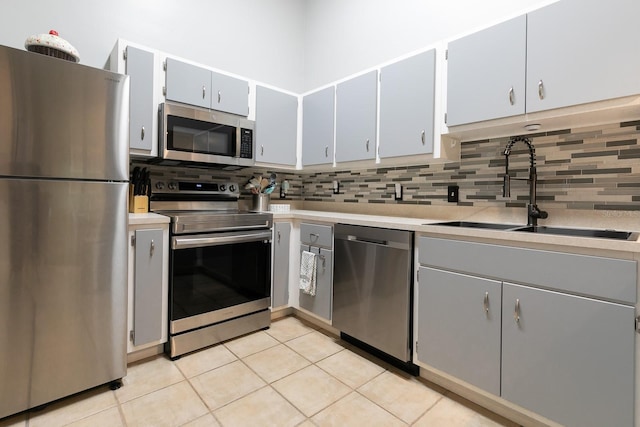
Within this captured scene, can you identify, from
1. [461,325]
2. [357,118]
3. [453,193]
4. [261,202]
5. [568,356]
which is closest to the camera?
[568,356]

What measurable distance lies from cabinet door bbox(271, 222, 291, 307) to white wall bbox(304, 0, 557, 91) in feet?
5.57

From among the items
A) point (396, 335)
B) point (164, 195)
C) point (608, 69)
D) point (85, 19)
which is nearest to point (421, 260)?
point (396, 335)

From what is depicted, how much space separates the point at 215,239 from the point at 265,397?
102 centimetres

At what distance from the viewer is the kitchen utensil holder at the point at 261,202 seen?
2791 millimetres

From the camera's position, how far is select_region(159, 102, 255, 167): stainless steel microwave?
217cm

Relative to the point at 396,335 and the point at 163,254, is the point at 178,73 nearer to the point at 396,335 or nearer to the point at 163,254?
the point at 163,254

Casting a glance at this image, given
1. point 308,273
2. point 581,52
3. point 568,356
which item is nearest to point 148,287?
point 308,273

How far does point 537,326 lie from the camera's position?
134cm

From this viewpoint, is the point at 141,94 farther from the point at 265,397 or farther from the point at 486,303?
the point at 486,303

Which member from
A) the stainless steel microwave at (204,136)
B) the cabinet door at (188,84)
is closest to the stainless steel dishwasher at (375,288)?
the stainless steel microwave at (204,136)

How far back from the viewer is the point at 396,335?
185cm

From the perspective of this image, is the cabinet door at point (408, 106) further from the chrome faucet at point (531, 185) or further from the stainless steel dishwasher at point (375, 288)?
the stainless steel dishwasher at point (375, 288)

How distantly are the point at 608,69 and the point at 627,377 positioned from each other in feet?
4.13

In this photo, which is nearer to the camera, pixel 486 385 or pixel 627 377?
pixel 627 377
